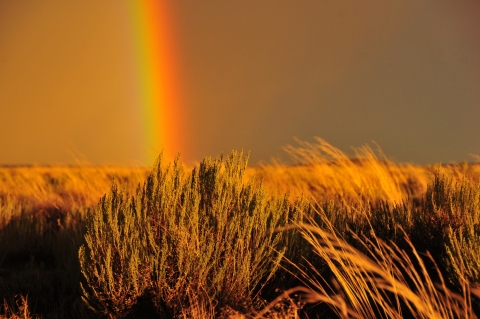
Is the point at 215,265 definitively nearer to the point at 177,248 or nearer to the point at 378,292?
the point at 177,248

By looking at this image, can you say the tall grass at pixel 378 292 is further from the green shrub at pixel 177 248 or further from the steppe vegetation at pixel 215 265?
the green shrub at pixel 177 248

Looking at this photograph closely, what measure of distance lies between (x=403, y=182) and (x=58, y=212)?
8.95 m

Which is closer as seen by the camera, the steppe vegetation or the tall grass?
the tall grass

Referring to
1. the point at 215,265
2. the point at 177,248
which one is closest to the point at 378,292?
the point at 215,265

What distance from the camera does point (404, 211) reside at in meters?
5.25

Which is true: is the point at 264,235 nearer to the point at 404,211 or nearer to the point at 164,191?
the point at 164,191

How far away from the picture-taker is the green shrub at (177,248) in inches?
143

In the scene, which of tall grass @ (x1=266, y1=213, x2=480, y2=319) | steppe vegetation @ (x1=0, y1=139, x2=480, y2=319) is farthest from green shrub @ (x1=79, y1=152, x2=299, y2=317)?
tall grass @ (x1=266, y1=213, x2=480, y2=319)

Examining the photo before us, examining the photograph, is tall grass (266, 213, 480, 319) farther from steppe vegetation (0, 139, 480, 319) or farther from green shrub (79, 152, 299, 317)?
green shrub (79, 152, 299, 317)

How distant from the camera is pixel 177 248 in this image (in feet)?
12.1

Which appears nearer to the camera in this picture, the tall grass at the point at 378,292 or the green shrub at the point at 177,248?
the tall grass at the point at 378,292

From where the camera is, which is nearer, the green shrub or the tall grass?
the tall grass

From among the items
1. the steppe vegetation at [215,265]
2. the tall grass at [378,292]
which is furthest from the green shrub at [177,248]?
the tall grass at [378,292]

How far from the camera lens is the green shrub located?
11.9 ft
